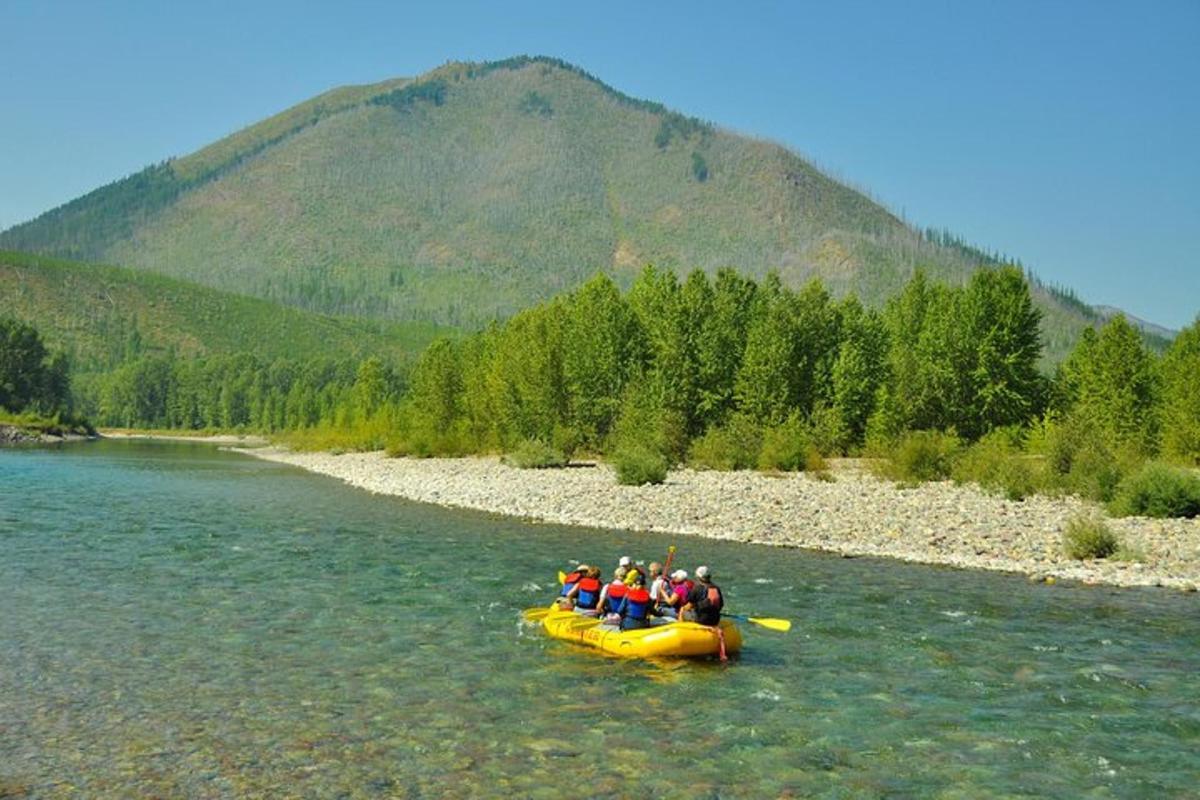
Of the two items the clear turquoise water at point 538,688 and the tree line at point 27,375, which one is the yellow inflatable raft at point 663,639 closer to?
the clear turquoise water at point 538,688

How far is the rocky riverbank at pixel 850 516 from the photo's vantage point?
28.8 m

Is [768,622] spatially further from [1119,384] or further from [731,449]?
[1119,384]

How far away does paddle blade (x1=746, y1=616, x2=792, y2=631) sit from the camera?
19.8 metres

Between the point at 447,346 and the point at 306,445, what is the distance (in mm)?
34991

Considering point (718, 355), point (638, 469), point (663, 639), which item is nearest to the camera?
point (663, 639)

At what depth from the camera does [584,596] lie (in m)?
20.7

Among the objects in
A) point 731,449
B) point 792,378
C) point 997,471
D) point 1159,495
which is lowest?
point 1159,495

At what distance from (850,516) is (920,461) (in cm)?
1313

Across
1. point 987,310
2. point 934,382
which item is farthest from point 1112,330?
point 934,382

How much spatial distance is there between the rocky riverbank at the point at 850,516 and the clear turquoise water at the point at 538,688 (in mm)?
2869

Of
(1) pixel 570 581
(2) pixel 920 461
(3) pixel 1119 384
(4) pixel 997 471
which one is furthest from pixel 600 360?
(1) pixel 570 581

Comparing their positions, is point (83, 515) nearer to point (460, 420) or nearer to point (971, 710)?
point (971, 710)

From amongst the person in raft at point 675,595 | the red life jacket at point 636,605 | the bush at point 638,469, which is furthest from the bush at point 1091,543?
the bush at point 638,469

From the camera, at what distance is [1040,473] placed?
43000mm
